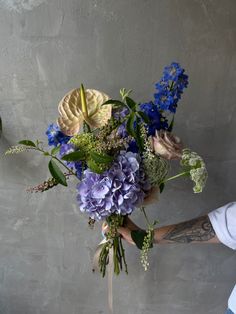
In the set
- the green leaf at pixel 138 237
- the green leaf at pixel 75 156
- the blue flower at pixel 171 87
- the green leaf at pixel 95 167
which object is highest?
the blue flower at pixel 171 87

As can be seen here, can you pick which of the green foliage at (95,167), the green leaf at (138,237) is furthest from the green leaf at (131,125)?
the green leaf at (138,237)

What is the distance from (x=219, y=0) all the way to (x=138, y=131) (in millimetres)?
588

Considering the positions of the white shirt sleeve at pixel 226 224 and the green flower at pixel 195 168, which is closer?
the green flower at pixel 195 168

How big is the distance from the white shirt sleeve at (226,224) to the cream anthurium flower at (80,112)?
45 cm

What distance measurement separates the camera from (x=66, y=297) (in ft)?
5.12

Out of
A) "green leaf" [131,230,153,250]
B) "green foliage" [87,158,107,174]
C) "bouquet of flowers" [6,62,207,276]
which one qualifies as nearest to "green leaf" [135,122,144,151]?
"bouquet of flowers" [6,62,207,276]

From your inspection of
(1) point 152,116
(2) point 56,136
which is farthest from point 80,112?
(1) point 152,116

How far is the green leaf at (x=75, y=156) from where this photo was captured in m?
0.93

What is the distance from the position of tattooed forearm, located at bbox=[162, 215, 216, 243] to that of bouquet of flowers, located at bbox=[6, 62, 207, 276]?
186 millimetres

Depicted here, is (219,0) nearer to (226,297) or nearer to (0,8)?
(0,8)

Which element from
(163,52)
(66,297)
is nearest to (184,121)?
(163,52)

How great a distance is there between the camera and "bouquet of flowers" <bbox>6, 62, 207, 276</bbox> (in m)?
0.94

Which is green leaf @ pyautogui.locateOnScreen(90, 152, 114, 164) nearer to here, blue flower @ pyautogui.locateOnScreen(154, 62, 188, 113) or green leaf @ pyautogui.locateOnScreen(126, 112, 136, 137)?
green leaf @ pyautogui.locateOnScreen(126, 112, 136, 137)

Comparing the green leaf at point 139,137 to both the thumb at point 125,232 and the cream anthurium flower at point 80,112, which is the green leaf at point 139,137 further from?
the thumb at point 125,232
